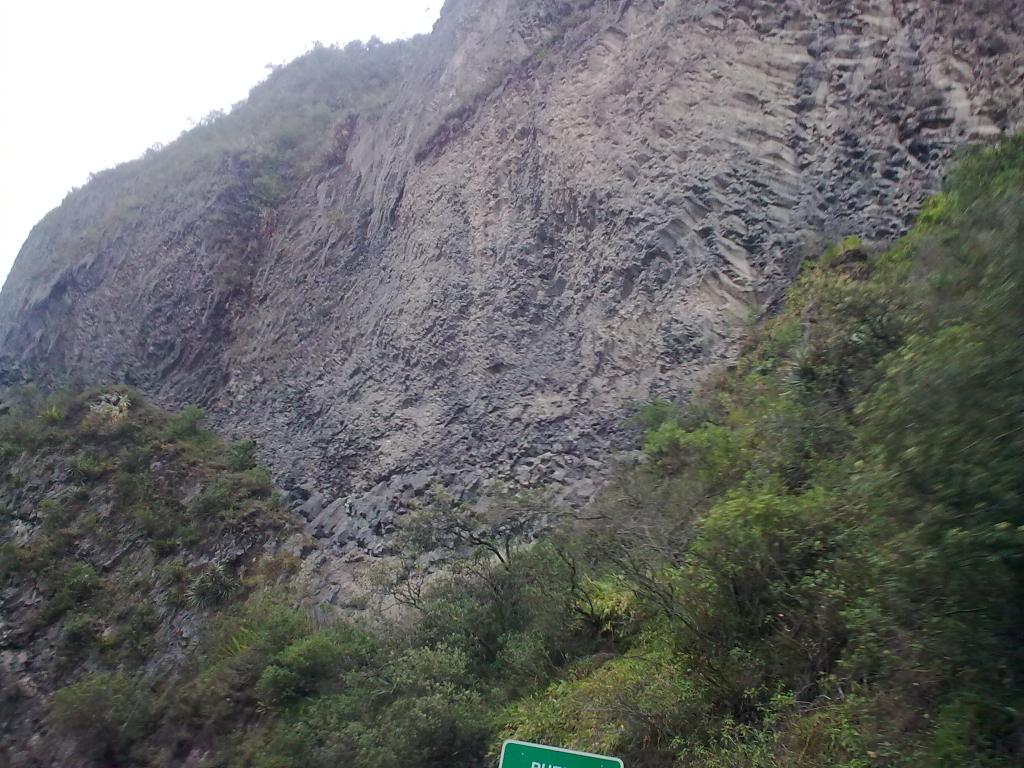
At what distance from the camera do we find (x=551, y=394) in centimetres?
1647

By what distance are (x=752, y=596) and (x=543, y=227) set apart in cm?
1234

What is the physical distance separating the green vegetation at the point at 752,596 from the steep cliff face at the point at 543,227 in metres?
1.78

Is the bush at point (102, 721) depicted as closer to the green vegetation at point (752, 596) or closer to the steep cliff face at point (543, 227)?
the green vegetation at point (752, 596)

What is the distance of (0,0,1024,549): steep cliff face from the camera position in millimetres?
14891

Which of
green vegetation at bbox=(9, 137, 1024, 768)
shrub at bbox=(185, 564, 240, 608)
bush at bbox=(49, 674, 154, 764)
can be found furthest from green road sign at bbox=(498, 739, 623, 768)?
shrub at bbox=(185, 564, 240, 608)

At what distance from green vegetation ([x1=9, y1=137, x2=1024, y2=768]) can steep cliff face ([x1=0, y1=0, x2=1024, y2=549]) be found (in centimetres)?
178

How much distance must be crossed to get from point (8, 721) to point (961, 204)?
20.5m

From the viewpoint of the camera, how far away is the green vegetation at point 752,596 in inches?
189

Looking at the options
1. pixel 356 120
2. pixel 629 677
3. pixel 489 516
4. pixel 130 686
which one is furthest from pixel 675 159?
pixel 356 120

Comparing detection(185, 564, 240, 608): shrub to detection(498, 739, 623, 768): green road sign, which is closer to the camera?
detection(498, 739, 623, 768): green road sign

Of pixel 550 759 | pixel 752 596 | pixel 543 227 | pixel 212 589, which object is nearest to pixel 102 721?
pixel 212 589

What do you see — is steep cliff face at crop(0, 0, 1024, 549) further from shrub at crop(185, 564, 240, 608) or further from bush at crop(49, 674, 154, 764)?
bush at crop(49, 674, 154, 764)

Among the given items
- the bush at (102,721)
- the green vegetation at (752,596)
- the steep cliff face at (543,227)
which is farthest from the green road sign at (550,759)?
the bush at (102,721)

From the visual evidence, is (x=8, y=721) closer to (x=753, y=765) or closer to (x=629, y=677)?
(x=629, y=677)
